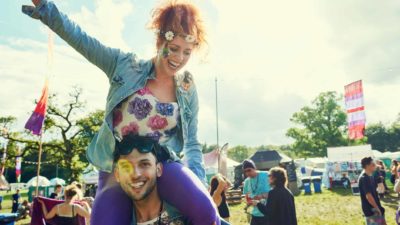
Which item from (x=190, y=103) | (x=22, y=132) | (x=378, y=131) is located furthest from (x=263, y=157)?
(x=378, y=131)

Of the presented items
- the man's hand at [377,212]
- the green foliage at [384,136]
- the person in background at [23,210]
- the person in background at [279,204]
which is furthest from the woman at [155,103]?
the green foliage at [384,136]

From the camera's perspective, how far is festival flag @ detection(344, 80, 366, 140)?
749 inches

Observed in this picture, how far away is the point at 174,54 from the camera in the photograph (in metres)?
2.09

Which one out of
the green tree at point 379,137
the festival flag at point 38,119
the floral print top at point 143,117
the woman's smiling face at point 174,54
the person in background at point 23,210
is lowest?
the person in background at point 23,210

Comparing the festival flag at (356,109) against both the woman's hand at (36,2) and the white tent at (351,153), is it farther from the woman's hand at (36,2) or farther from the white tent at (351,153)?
the woman's hand at (36,2)

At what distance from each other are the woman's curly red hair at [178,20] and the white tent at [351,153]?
79.0ft

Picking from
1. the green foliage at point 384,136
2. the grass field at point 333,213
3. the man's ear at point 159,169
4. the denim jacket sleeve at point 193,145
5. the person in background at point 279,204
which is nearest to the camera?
the man's ear at point 159,169

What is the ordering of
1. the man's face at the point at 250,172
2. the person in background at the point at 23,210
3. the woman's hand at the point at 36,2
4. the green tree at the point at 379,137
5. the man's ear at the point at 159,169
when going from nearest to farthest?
1. the woman's hand at the point at 36,2
2. the man's ear at the point at 159,169
3. the man's face at the point at 250,172
4. the person in background at the point at 23,210
5. the green tree at the point at 379,137

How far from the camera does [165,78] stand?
7.31 feet

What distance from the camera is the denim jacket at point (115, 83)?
1828mm

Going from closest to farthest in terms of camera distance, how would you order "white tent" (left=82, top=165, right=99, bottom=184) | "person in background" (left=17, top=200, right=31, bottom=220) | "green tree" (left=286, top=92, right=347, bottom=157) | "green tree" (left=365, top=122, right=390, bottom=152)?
"person in background" (left=17, top=200, right=31, bottom=220) < "white tent" (left=82, top=165, right=99, bottom=184) < "green tree" (left=286, top=92, right=347, bottom=157) < "green tree" (left=365, top=122, right=390, bottom=152)

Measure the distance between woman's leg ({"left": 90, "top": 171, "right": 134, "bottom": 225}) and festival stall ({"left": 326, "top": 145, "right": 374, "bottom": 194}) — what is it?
2365cm

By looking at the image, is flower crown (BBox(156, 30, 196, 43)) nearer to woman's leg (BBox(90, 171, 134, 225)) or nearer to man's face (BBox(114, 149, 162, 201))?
man's face (BBox(114, 149, 162, 201))

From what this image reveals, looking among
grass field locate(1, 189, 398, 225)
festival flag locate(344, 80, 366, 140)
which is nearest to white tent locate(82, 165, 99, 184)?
grass field locate(1, 189, 398, 225)
